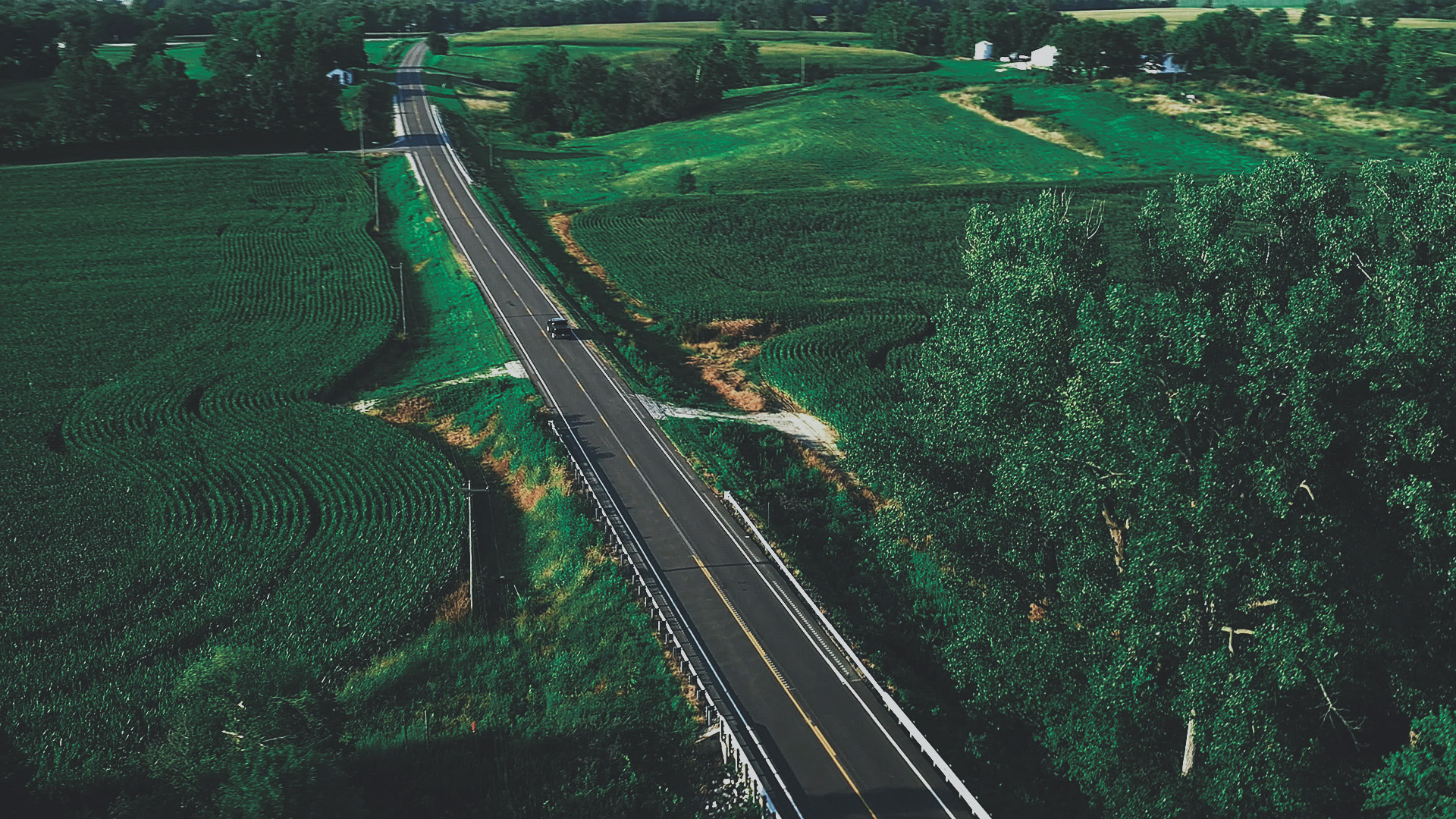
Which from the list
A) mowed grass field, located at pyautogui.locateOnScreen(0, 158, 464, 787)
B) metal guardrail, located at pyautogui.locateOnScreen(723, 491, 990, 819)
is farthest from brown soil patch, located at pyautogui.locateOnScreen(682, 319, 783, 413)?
mowed grass field, located at pyautogui.locateOnScreen(0, 158, 464, 787)

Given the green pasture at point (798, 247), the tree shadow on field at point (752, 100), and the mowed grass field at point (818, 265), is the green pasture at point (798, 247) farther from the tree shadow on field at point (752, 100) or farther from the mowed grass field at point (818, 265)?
the tree shadow on field at point (752, 100)

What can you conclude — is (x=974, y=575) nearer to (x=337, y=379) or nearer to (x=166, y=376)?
(x=337, y=379)

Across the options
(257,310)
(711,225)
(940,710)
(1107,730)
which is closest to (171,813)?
(940,710)

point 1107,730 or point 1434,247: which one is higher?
point 1434,247

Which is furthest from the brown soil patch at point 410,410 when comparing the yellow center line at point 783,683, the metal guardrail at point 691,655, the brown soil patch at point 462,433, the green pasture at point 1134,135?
the green pasture at point 1134,135

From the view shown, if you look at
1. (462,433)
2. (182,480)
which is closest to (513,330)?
(462,433)

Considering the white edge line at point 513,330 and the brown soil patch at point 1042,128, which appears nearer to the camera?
the white edge line at point 513,330
